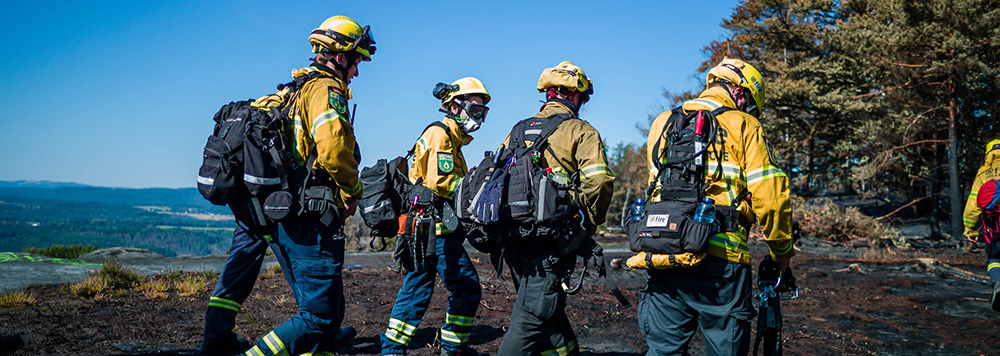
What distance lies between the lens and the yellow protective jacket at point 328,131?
10.4 ft

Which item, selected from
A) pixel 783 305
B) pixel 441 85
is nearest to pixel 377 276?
pixel 441 85

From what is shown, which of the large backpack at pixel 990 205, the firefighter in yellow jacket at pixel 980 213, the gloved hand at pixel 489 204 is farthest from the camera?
the firefighter in yellow jacket at pixel 980 213

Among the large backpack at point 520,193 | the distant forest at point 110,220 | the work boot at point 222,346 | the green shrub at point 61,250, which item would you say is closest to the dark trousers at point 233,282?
the work boot at point 222,346

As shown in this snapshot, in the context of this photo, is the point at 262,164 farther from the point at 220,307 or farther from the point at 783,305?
the point at 783,305

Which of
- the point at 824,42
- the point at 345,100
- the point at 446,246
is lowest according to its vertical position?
the point at 446,246

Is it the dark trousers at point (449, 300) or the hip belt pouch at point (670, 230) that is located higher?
the hip belt pouch at point (670, 230)

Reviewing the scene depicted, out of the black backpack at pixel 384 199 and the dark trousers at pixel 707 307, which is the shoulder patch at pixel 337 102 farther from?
the dark trousers at pixel 707 307

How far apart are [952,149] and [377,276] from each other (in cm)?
1621

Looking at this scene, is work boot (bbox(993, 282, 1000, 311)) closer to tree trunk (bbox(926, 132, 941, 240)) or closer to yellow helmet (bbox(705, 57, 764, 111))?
yellow helmet (bbox(705, 57, 764, 111))

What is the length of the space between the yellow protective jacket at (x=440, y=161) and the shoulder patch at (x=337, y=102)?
44.9 inches

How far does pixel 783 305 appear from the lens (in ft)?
23.0

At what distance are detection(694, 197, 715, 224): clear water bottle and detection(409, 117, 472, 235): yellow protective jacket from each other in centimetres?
191

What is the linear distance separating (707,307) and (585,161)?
1043mm

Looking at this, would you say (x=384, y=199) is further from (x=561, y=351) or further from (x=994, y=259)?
(x=994, y=259)
